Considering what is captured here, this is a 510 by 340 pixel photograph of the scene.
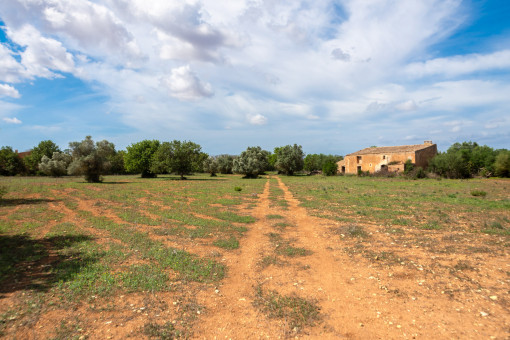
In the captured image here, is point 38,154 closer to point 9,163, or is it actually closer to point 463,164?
point 9,163

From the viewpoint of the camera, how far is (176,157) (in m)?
46.0

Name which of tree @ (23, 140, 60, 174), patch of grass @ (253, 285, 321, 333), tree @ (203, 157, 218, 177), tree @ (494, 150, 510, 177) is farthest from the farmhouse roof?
tree @ (23, 140, 60, 174)

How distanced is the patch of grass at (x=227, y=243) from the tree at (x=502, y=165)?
54975 mm

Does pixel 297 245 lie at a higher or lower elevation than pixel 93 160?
lower

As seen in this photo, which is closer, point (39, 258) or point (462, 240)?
point (39, 258)

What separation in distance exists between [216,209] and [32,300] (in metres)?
10.9

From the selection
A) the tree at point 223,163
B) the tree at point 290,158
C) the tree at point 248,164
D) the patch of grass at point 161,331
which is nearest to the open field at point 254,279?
the patch of grass at point 161,331

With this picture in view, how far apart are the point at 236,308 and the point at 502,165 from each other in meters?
57.6

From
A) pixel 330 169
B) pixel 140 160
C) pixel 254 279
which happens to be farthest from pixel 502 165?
pixel 140 160

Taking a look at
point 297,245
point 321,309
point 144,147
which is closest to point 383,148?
point 144,147

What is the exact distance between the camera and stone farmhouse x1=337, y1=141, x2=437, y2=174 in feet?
165

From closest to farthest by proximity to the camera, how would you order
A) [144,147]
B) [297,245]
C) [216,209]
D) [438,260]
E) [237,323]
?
[237,323] < [438,260] < [297,245] < [216,209] < [144,147]

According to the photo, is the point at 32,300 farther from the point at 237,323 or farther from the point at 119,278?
the point at 237,323

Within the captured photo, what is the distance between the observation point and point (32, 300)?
17.1ft
